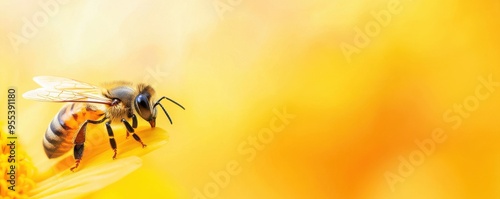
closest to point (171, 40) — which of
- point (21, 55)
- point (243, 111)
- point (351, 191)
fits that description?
point (243, 111)

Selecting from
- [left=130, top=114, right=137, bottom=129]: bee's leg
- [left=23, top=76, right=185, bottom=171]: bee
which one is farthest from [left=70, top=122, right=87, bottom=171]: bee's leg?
[left=130, top=114, right=137, bottom=129]: bee's leg

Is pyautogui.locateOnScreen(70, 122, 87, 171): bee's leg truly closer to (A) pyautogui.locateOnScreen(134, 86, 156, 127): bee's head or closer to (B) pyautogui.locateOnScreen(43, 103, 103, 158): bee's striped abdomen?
(B) pyautogui.locateOnScreen(43, 103, 103, 158): bee's striped abdomen

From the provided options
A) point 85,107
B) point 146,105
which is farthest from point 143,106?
point 85,107

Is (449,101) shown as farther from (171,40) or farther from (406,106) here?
(171,40)

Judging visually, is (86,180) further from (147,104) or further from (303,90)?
(303,90)

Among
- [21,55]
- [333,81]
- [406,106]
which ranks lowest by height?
[406,106]

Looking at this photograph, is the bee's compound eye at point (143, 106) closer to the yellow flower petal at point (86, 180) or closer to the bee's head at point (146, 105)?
the bee's head at point (146, 105)

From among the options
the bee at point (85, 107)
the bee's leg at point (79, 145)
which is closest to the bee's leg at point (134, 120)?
the bee at point (85, 107)
